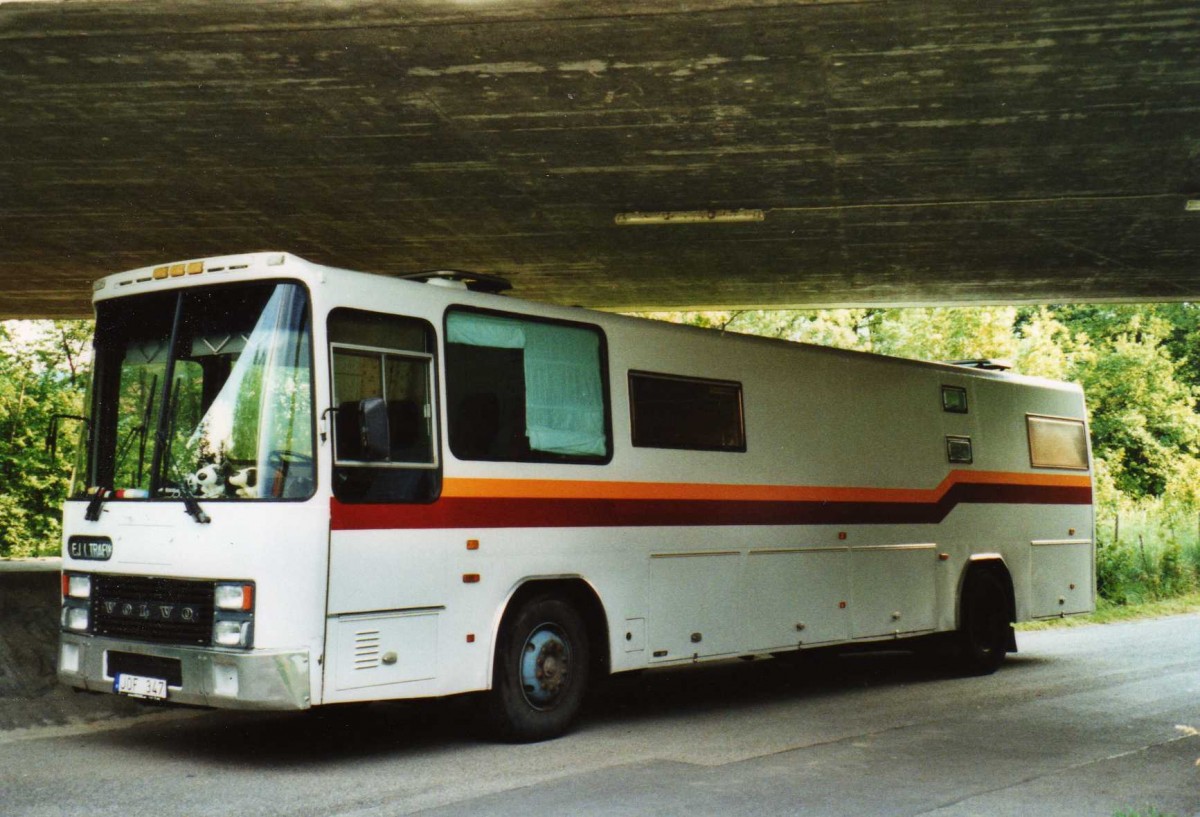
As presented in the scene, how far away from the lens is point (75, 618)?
8508mm

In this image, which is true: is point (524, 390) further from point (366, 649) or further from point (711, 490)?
point (366, 649)

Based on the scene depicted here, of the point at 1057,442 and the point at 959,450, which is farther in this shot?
the point at 1057,442

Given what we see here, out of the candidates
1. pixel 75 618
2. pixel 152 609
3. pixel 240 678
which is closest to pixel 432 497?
pixel 240 678

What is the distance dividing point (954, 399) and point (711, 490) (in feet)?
14.5

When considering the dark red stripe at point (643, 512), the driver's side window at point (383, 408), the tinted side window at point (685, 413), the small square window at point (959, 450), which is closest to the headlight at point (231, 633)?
the dark red stripe at point (643, 512)

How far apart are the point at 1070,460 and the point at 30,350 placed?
28.1m

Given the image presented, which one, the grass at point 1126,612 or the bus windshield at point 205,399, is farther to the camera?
the grass at point 1126,612

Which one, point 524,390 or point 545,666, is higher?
point 524,390

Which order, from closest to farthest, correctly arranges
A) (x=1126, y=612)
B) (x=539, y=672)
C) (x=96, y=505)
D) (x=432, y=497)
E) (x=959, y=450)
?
(x=96, y=505) → (x=432, y=497) → (x=539, y=672) → (x=959, y=450) → (x=1126, y=612)

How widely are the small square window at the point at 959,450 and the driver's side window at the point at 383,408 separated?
7.07 m

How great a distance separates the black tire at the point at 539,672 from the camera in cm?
888

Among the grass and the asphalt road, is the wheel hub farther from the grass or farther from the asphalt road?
the grass

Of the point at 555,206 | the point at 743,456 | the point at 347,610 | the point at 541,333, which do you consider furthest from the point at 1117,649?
the point at 347,610

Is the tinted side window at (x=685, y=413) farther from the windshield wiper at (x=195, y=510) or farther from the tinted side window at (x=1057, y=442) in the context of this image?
the tinted side window at (x=1057, y=442)
